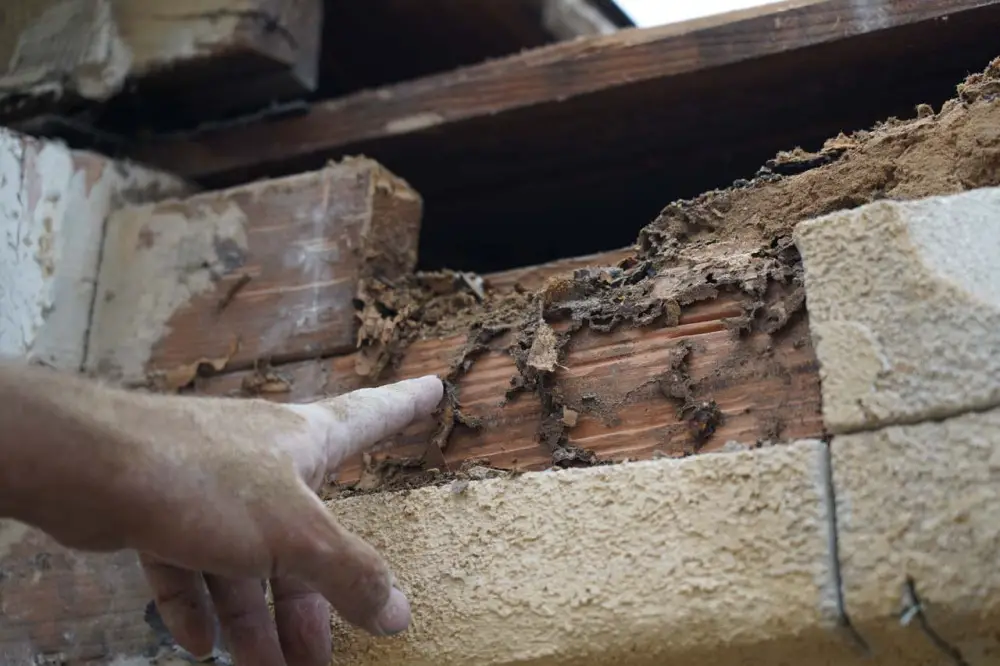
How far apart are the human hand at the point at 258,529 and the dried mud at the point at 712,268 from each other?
0.68ft

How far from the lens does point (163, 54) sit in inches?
66.7

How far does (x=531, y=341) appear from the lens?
1.27 m

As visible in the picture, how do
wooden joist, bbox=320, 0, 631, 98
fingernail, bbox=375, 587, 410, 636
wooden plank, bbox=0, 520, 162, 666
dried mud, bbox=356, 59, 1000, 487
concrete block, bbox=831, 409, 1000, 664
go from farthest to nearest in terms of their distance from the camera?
wooden joist, bbox=320, 0, 631, 98, wooden plank, bbox=0, 520, 162, 666, dried mud, bbox=356, 59, 1000, 487, fingernail, bbox=375, 587, 410, 636, concrete block, bbox=831, 409, 1000, 664

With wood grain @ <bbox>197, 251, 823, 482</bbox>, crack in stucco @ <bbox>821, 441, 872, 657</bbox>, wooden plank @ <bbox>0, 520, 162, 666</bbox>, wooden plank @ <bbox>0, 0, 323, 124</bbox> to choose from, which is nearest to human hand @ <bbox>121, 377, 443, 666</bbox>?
wood grain @ <bbox>197, 251, 823, 482</bbox>

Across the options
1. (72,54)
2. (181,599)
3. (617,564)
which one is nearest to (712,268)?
(617,564)

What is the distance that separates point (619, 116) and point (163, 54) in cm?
80

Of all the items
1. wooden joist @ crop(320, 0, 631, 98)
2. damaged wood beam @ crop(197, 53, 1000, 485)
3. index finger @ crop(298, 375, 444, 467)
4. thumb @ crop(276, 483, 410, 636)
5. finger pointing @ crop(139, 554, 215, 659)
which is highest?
wooden joist @ crop(320, 0, 631, 98)

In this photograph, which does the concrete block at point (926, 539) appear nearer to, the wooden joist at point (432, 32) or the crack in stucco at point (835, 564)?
the crack in stucco at point (835, 564)

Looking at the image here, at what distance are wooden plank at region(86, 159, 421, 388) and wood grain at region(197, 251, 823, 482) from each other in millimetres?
205

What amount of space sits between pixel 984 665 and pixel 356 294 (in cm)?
93

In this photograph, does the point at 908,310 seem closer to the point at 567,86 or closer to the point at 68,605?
the point at 567,86

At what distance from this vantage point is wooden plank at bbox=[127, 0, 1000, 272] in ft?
4.50

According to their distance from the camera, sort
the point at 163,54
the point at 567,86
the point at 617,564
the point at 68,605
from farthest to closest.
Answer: the point at 163,54 < the point at 567,86 < the point at 68,605 < the point at 617,564

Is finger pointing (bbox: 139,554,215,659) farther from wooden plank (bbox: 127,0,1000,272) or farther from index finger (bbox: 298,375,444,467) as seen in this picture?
wooden plank (bbox: 127,0,1000,272)
